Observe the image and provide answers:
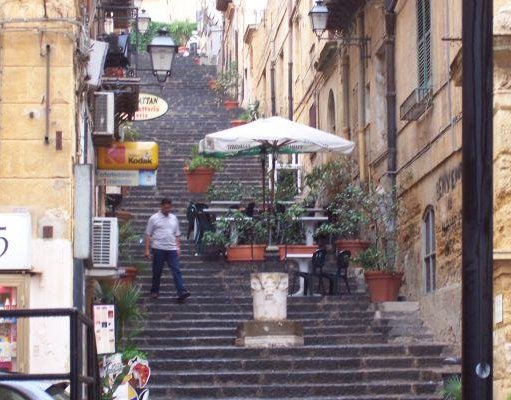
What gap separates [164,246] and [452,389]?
19.7 ft

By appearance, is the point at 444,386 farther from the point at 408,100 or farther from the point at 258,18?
the point at 258,18

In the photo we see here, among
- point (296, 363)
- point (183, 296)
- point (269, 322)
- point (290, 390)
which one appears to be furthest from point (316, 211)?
point (290, 390)

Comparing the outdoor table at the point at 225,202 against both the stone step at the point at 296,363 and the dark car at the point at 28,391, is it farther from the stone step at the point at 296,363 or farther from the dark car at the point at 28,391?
the dark car at the point at 28,391

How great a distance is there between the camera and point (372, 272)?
70.5 ft

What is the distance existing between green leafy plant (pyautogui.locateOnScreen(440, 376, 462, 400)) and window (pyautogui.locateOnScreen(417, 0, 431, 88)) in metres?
5.00

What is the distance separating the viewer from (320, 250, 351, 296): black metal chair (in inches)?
874

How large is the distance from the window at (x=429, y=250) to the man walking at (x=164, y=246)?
327cm

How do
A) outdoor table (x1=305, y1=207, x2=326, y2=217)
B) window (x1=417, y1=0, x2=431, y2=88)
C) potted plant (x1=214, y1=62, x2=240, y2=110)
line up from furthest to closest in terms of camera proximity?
1. potted plant (x1=214, y1=62, x2=240, y2=110)
2. outdoor table (x1=305, y1=207, x2=326, y2=217)
3. window (x1=417, y1=0, x2=431, y2=88)

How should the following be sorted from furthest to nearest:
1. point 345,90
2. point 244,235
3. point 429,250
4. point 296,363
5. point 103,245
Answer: point 345,90 → point 244,235 → point 429,250 → point 296,363 → point 103,245

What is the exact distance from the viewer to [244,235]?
24.0 metres

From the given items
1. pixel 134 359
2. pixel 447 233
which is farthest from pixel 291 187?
pixel 134 359

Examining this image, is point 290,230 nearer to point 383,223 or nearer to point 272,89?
point 383,223

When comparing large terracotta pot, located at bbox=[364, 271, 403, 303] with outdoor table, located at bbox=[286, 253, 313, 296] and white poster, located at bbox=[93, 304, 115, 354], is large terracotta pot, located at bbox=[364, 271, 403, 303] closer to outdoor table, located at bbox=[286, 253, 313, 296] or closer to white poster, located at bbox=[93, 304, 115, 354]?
outdoor table, located at bbox=[286, 253, 313, 296]

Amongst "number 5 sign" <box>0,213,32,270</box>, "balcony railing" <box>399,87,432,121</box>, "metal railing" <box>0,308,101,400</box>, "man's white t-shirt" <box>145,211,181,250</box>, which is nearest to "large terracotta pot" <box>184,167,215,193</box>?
"man's white t-shirt" <box>145,211,181,250</box>
